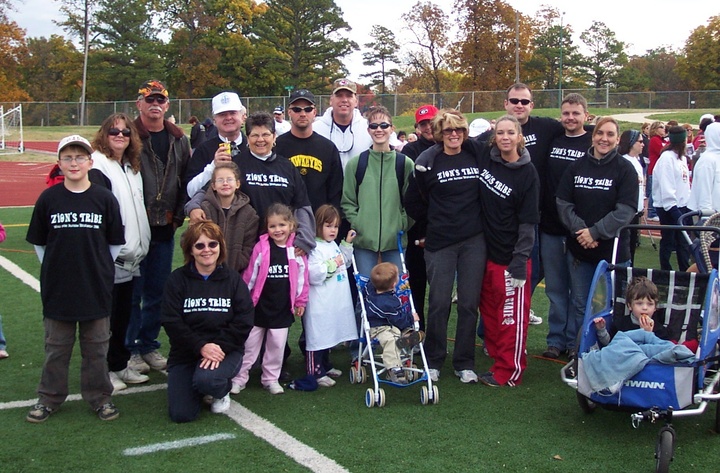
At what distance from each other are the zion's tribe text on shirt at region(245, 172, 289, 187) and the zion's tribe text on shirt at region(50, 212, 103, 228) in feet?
4.05

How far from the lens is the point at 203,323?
4.96m

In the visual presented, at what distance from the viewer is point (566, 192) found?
5.79 meters

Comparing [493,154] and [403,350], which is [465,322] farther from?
[493,154]

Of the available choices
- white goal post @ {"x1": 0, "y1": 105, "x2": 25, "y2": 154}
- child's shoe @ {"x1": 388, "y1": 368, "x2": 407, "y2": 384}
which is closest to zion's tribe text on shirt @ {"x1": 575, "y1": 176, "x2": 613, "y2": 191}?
child's shoe @ {"x1": 388, "y1": 368, "x2": 407, "y2": 384}

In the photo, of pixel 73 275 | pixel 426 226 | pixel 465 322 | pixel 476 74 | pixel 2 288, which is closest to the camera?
pixel 73 275

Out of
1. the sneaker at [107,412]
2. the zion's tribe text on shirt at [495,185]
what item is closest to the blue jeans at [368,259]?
the zion's tribe text on shirt at [495,185]

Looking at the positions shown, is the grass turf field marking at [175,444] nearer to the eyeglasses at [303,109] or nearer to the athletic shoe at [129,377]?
the athletic shoe at [129,377]

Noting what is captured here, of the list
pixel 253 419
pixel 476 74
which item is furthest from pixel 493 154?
pixel 476 74

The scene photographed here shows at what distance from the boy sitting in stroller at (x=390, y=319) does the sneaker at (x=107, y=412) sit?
1.91 m

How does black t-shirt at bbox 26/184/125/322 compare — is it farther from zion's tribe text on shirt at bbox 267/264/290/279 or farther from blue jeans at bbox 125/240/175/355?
zion's tribe text on shirt at bbox 267/264/290/279

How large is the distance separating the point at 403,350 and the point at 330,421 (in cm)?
85

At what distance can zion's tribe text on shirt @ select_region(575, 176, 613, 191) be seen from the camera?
222 inches

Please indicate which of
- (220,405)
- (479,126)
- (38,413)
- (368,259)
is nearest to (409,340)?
(368,259)

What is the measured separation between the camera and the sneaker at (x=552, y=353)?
6312 millimetres
